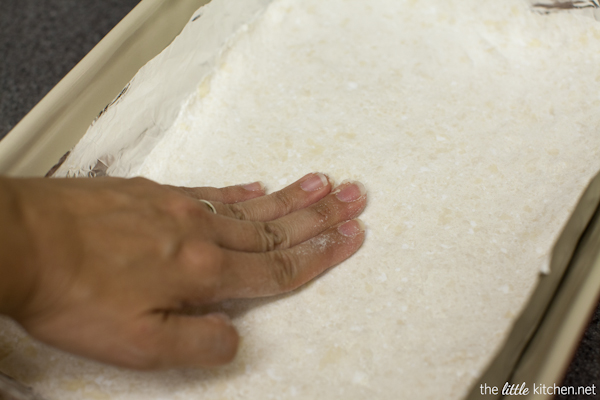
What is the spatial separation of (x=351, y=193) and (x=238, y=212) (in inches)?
6.1

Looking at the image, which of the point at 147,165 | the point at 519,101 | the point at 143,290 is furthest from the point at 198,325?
the point at 519,101

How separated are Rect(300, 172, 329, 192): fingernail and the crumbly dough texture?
0.05 metres

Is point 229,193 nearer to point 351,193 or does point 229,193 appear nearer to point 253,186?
point 253,186

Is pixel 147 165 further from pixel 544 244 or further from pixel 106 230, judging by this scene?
pixel 544 244

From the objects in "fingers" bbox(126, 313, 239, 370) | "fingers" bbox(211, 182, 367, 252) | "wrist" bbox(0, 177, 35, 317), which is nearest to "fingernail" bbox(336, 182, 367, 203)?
"fingers" bbox(211, 182, 367, 252)

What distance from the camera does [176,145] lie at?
75 cm

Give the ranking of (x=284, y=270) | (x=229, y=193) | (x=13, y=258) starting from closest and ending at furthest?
(x=13, y=258)
(x=284, y=270)
(x=229, y=193)

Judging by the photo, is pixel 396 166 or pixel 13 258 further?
pixel 396 166

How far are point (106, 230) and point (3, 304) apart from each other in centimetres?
10

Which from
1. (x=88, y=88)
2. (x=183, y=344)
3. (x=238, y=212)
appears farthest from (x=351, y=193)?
(x=88, y=88)

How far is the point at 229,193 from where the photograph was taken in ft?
2.07

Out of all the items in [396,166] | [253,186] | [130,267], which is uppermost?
[130,267]

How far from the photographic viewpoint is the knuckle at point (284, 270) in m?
0.52

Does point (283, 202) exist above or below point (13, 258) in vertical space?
below
